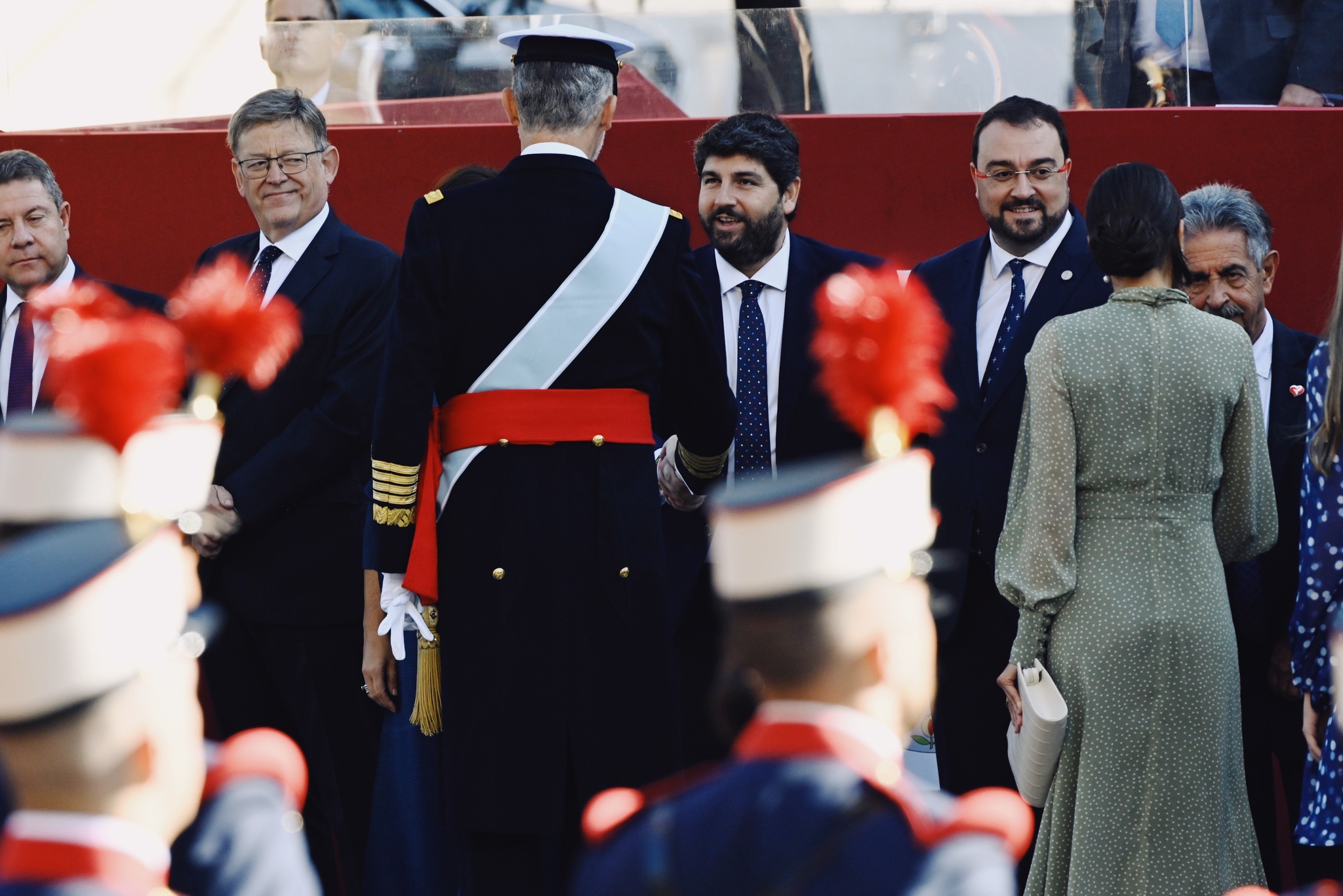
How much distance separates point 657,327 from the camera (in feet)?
8.63

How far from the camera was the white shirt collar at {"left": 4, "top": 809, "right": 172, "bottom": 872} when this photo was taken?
1.28 m

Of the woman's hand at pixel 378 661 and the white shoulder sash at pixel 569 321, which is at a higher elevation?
the white shoulder sash at pixel 569 321

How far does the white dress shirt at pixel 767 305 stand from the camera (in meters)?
3.34

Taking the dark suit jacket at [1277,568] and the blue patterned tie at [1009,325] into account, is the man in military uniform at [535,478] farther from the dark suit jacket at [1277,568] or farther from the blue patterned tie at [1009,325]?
the dark suit jacket at [1277,568]

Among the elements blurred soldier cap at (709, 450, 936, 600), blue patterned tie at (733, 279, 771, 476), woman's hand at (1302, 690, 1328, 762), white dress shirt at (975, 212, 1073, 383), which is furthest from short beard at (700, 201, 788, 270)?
blurred soldier cap at (709, 450, 936, 600)

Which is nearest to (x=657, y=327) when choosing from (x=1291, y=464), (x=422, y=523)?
(x=422, y=523)

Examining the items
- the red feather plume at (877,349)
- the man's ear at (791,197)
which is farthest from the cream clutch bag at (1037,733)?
the red feather plume at (877,349)

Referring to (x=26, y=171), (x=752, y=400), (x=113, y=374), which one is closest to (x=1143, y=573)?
(x=752, y=400)

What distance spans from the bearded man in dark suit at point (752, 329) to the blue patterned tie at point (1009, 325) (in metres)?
0.30

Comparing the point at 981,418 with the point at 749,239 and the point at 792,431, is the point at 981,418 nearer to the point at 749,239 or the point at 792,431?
the point at 792,431

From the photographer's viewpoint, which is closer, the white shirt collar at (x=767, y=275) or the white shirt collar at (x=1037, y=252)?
the white shirt collar at (x=1037, y=252)

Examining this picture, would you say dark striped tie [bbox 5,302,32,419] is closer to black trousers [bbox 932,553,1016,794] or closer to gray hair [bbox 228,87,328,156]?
gray hair [bbox 228,87,328,156]

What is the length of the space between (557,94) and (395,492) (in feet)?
2.37

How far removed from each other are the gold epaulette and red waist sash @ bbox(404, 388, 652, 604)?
2 cm
